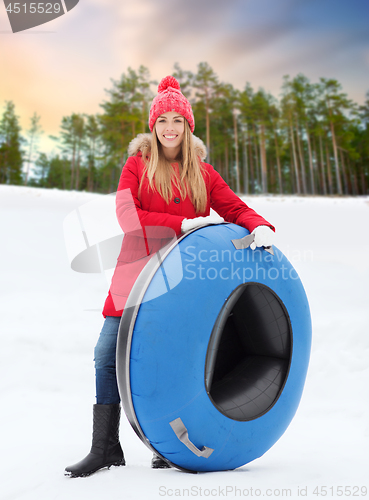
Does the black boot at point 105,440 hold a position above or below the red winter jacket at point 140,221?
below

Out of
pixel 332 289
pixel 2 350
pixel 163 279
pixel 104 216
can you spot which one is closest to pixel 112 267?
pixel 104 216

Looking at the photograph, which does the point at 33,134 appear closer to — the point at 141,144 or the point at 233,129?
the point at 233,129

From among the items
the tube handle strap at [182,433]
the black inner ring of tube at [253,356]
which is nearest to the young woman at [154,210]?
the black inner ring of tube at [253,356]

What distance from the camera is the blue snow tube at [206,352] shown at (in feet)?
4.09

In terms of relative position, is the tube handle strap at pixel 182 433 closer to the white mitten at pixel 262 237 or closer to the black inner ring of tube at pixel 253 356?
the black inner ring of tube at pixel 253 356

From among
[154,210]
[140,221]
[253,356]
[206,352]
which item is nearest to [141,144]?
[154,210]

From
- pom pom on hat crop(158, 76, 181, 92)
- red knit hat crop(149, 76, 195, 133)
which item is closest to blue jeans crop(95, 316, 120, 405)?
red knit hat crop(149, 76, 195, 133)

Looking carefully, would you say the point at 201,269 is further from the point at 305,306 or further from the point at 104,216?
the point at 104,216

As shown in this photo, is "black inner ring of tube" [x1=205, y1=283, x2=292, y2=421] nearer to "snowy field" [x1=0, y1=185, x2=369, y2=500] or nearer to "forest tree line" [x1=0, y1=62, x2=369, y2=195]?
A: "snowy field" [x1=0, y1=185, x2=369, y2=500]

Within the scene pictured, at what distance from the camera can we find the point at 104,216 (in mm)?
1938

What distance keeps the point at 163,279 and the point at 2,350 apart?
2.46 meters

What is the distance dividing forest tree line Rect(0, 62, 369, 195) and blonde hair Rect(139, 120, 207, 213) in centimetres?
1969

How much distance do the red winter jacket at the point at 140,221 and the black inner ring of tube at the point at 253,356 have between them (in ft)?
1.24

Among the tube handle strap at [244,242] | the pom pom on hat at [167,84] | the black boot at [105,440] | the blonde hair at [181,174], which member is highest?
the pom pom on hat at [167,84]
